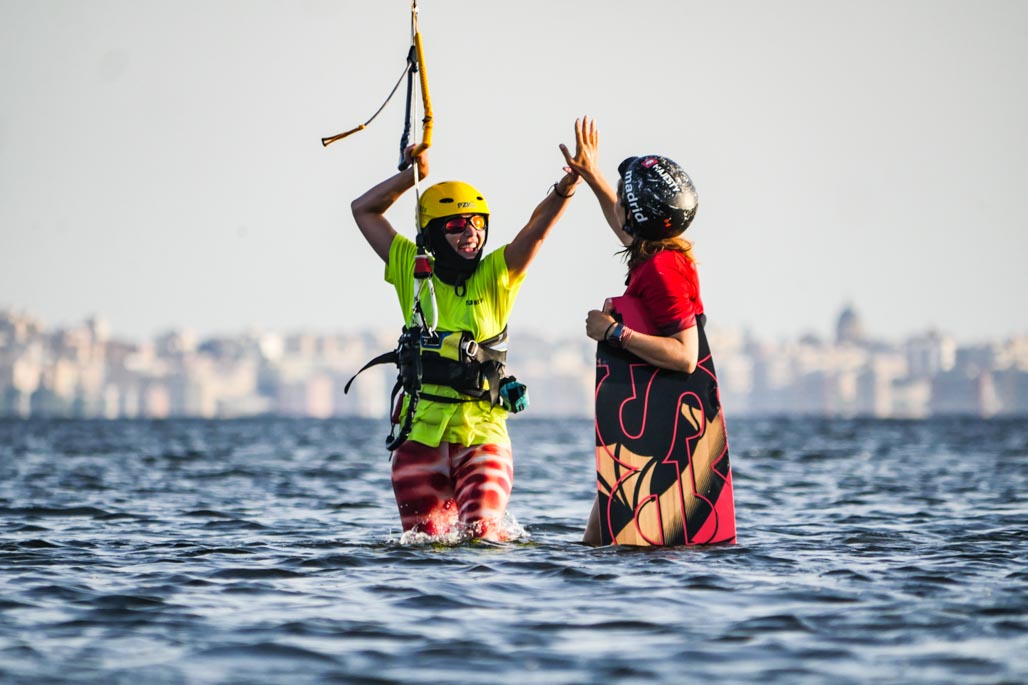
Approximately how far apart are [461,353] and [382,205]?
1030mm

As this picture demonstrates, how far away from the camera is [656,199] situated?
8.62 metres

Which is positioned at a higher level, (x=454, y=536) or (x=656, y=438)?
(x=656, y=438)

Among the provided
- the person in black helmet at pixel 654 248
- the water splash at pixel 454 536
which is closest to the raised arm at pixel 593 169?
the person in black helmet at pixel 654 248

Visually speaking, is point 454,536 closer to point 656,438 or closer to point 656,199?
point 656,438

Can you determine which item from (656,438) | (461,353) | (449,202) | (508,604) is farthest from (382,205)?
(508,604)

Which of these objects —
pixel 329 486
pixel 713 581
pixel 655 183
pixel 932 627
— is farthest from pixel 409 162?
pixel 329 486

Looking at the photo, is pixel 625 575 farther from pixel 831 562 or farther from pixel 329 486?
pixel 329 486

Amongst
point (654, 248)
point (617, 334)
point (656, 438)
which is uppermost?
point (654, 248)

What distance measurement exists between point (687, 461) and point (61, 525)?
6.43m

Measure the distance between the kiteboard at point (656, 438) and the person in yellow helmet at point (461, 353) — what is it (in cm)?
57

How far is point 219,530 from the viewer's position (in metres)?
12.5

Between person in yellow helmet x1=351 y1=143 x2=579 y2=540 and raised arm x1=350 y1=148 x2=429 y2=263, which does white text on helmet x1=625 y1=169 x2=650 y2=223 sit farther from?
raised arm x1=350 y1=148 x2=429 y2=263

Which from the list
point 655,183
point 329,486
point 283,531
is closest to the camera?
point 655,183

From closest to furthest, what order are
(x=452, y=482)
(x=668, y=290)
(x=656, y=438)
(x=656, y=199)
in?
1. (x=668, y=290)
2. (x=656, y=199)
3. (x=656, y=438)
4. (x=452, y=482)
